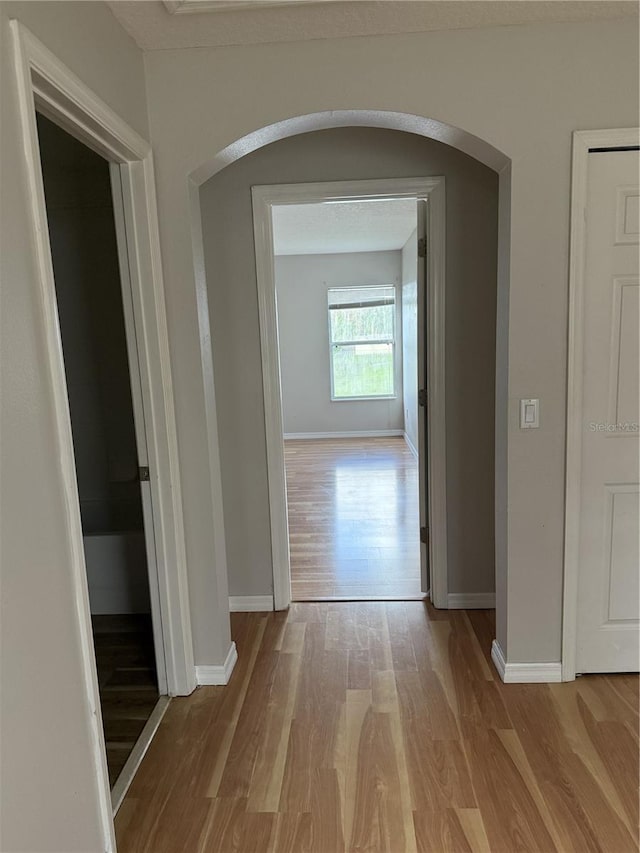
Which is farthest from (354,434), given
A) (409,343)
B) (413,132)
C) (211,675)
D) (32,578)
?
(32,578)

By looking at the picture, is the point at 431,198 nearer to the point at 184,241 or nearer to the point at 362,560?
the point at 184,241

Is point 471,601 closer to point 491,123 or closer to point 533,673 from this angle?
point 533,673

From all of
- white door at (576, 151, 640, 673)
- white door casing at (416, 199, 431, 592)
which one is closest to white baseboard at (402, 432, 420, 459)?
white door casing at (416, 199, 431, 592)

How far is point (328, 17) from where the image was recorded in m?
1.73

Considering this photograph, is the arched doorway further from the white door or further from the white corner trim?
A: the white corner trim

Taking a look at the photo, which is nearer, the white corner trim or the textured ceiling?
the textured ceiling

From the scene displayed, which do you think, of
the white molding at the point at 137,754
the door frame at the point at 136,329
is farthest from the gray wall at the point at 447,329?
the white molding at the point at 137,754

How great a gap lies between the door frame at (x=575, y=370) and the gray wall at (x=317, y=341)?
538 centimetres

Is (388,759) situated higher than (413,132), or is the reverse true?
(413,132)

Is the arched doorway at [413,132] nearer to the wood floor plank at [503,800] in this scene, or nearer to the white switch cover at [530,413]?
the white switch cover at [530,413]

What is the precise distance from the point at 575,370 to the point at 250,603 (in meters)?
1.98

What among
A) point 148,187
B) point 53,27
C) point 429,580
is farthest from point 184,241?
point 429,580

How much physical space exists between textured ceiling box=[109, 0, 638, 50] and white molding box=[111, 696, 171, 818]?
2.43 meters

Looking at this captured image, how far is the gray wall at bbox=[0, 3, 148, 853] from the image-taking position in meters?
1.10
